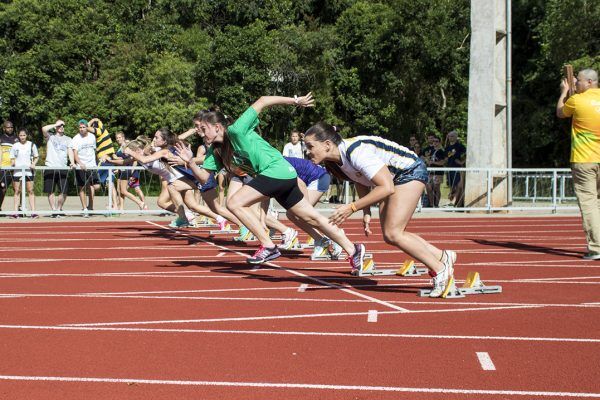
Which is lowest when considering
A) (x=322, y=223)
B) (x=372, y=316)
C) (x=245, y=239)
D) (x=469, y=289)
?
(x=372, y=316)

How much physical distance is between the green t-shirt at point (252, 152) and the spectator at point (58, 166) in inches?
427

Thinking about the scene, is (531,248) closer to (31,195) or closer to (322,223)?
(322,223)

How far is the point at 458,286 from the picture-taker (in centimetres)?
967

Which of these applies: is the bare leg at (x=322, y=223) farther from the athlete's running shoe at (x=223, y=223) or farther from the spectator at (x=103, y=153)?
the spectator at (x=103, y=153)

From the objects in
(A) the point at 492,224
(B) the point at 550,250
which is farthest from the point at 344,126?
(B) the point at 550,250

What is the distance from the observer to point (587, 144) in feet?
40.3

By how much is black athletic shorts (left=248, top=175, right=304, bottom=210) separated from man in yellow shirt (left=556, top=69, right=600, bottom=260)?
12.9 feet

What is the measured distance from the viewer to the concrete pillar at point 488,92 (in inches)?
939

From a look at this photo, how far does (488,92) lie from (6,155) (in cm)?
1152

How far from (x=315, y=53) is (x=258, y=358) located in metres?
40.3

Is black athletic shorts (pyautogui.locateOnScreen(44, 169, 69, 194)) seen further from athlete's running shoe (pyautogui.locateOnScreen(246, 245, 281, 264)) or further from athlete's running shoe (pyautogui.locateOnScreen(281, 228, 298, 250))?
athlete's running shoe (pyautogui.locateOnScreen(246, 245, 281, 264))

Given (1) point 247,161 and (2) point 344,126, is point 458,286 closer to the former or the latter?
(1) point 247,161

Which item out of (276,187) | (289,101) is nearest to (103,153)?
(276,187)

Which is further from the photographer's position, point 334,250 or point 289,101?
point 334,250
